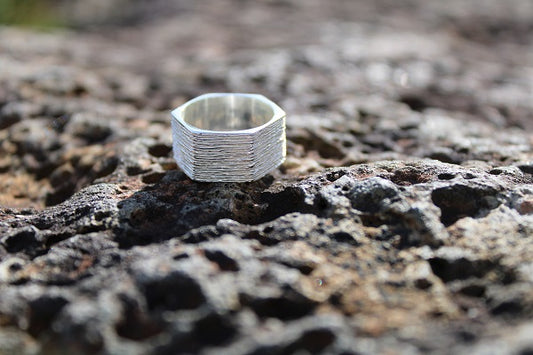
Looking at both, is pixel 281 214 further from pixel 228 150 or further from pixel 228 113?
pixel 228 113

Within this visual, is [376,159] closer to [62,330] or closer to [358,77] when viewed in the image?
[358,77]

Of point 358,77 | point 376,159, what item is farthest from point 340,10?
point 376,159

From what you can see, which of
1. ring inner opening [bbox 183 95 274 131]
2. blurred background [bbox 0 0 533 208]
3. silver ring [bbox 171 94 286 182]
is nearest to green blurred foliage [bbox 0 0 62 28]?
blurred background [bbox 0 0 533 208]

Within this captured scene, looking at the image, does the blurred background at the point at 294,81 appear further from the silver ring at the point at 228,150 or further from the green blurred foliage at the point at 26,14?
the green blurred foliage at the point at 26,14

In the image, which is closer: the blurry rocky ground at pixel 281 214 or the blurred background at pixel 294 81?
the blurry rocky ground at pixel 281 214

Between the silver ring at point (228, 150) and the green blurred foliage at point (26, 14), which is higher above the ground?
the silver ring at point (228, 150)

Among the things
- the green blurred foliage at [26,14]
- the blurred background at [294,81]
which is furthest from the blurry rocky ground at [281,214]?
the green blurred foliage at [26,14]

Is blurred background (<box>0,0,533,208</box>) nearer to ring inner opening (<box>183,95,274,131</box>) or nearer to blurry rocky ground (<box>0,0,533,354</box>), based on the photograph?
blurry rocky ground (<box>0,0,533,354</box>)
